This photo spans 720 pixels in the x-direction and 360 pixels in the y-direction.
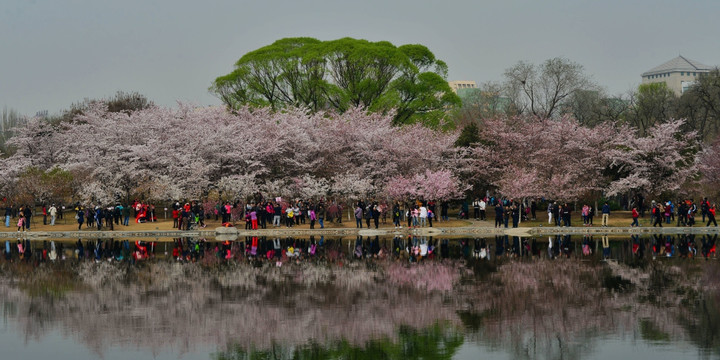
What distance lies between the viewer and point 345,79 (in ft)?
259

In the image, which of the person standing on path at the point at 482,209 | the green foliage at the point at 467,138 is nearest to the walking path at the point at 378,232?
the person standing on path at the point at 482,209

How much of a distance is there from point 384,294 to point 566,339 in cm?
739

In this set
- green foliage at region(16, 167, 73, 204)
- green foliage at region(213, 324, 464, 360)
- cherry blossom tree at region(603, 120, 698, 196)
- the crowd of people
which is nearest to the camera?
green foliage at region(213, 324, 464, 360)

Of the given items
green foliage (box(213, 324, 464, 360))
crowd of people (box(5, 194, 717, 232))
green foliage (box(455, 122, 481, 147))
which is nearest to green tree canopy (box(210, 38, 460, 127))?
green foliage (box(455, 122, 481, 147))

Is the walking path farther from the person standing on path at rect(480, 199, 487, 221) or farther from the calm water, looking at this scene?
the calm water

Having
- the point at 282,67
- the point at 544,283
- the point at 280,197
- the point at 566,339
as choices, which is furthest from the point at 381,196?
the point at 566,339

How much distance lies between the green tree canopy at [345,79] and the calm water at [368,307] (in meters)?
43.2

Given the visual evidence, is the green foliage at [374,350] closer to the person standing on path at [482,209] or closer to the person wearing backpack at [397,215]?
the person wearing backpack at [397,215]

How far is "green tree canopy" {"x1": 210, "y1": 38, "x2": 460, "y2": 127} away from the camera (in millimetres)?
77562

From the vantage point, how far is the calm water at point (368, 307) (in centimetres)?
1855

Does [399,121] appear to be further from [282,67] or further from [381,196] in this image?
[381,196]

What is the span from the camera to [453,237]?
4759 centimetres

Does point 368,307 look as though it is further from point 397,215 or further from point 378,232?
point 397,215

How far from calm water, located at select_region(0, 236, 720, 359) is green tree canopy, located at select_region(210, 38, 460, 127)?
4318cm
